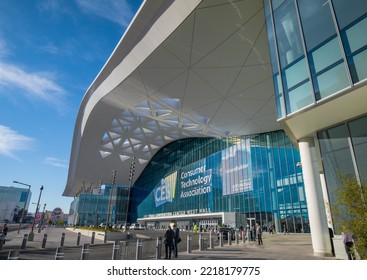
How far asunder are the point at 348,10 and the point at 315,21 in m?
1.23

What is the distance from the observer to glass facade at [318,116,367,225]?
8953mm

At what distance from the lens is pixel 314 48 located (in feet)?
31.4

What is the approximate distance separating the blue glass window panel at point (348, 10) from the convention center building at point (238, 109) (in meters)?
0.04

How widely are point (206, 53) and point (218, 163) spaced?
25.9 meters

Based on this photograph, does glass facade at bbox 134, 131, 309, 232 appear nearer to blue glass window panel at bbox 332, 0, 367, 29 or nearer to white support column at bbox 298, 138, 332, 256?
white support column at bbox 298, 138, 332, 256

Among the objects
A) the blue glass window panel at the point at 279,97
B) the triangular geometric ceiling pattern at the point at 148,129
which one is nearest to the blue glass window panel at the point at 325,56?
the blue glass window panel at the point at 279,97

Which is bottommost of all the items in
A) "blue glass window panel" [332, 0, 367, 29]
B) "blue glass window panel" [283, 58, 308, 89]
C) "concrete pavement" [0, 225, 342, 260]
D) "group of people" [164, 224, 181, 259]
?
"concrete pavement" [0, 225, 342, 260]

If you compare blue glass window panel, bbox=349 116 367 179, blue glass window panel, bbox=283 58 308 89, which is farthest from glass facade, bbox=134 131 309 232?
blue glass window panel, bbox=283 58 308 89

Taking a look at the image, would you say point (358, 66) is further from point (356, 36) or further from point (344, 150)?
point (344, 150)

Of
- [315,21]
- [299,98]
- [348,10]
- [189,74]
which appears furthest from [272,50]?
[189,74]

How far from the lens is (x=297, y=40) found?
10.4 m

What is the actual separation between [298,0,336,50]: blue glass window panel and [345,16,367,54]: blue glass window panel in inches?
26.2

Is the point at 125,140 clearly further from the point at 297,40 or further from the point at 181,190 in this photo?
the point at 297,40

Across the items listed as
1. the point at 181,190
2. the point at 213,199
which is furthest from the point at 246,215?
the point at 181,190
